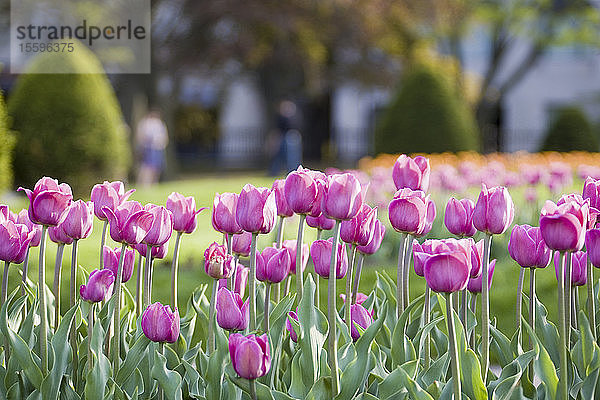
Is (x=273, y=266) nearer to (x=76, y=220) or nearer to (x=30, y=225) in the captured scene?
(x=76, y=220)

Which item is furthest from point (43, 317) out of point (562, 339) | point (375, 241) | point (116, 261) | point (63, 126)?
point (63, 126)

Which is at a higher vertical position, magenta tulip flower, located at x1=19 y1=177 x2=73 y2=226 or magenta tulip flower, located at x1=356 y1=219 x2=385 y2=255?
magenta tulip flower, located at x1=19 y1=177 x2=73 y2=226

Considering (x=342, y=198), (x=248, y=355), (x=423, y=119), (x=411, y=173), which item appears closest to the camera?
(x=248, y=355)

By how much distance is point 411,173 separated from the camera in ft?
7.06

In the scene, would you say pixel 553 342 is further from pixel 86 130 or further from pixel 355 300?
pixel 86 130

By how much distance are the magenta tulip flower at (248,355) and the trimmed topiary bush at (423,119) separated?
42.1 feet

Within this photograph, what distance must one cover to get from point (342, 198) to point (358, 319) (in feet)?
1.36

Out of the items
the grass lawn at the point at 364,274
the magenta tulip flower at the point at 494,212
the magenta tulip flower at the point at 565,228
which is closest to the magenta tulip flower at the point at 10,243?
the magenta tulip flower at the point at 494,212

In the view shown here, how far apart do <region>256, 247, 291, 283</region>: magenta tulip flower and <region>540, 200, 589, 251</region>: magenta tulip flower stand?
637 mm

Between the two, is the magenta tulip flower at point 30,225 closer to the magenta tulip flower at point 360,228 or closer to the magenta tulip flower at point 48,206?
the magenta tulip flower at point 48,206

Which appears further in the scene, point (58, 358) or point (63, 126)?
point (63, 126)

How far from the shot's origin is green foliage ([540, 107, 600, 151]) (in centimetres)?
1817

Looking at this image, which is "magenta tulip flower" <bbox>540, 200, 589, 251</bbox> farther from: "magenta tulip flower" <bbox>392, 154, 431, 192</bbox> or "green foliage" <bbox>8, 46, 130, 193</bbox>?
"green foliage" <bbox>8, 46, 130, 193</bbox>

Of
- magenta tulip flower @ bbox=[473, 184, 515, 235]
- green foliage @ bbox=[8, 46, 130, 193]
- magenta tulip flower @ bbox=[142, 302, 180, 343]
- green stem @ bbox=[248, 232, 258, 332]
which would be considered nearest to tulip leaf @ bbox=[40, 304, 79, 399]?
magenta tulip flower @ bbox=[142, 302, 180, 343]
